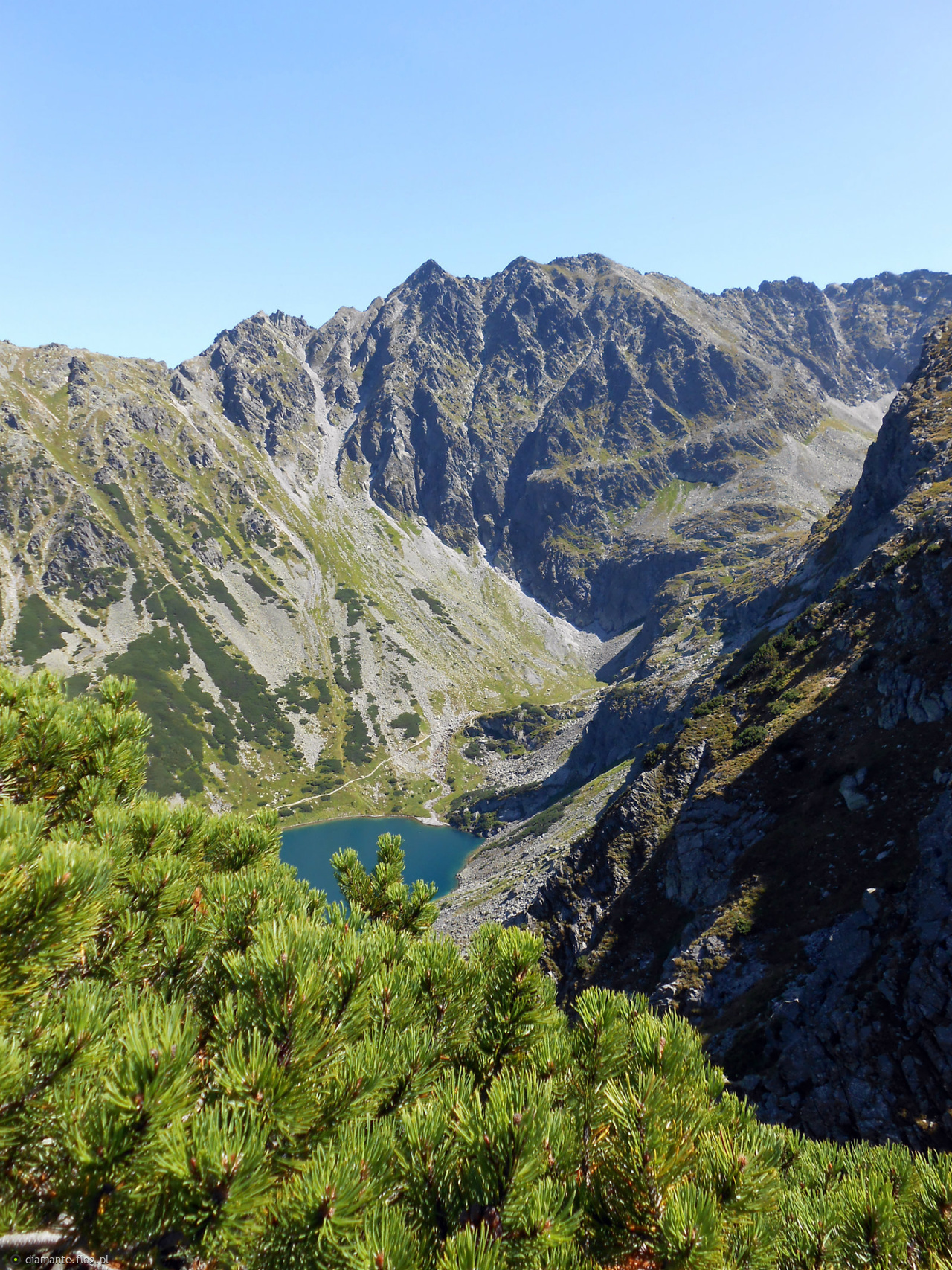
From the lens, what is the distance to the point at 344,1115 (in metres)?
3.35

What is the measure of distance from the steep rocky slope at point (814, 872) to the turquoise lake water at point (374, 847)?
83.3 m

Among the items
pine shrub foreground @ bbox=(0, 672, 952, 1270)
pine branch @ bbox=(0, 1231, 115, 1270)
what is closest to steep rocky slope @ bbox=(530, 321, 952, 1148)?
pine shrub foreground @ bbox=(0, 672, 952, 1270)

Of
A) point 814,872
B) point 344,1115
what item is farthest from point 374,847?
point 344,1115

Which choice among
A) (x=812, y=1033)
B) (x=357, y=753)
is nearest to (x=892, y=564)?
(x=812, y=1033)

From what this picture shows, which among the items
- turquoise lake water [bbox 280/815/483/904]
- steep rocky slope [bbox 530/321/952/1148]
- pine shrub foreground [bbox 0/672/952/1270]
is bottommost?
turquoise lake water [bbox 280/815/483/904]

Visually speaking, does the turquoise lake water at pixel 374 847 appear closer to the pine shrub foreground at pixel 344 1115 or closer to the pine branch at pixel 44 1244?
the pine shrub foreground at pixel 344 1115

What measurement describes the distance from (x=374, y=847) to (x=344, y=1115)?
377 feet

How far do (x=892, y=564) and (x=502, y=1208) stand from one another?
4043cm

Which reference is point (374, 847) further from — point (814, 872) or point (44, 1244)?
point (44, 1244)

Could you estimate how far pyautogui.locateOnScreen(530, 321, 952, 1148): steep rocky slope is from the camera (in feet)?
52.5

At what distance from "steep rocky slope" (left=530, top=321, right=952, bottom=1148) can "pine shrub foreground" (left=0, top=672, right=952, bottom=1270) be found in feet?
49.0

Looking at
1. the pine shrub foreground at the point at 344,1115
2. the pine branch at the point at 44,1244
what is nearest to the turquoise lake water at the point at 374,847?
the pine shrub foreground at the point at 344,1115

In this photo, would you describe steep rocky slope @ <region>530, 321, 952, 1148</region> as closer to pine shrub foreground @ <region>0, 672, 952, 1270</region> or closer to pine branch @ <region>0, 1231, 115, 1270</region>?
pine shrub foreground @ <region>0, 672, 952, 1270</region>

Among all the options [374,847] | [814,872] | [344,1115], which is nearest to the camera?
[344,1115]
